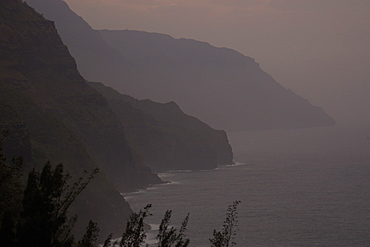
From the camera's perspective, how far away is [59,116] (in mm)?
141125

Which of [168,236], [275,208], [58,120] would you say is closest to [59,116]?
[58,120]

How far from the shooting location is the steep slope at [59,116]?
11319cm

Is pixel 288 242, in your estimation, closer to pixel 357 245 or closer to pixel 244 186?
pixel 357 245

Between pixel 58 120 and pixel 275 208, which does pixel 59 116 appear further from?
pixel 275 208

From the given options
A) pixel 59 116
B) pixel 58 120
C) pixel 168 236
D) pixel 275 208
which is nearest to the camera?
pixel 168 236

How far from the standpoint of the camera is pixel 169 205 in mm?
146875

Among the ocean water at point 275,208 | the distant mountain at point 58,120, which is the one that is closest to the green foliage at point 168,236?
the distant mountain at point 58,120

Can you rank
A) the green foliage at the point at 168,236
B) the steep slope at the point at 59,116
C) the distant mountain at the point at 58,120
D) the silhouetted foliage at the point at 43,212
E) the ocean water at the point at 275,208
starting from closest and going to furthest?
the silhouetted foliage at the point at 43,212 → the green foliage at the point at 168,236 → the distant mountain at the point at 58,120 → the ocean water at the point at 275,208 → the steep slope at the point at 59,116

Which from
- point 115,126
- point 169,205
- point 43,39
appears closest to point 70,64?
point 43,39

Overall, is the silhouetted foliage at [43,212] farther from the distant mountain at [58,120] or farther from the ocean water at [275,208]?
the ocean water at [275,208]

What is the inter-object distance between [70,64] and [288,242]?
90.0 meters

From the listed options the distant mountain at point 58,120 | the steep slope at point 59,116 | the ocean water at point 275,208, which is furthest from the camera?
the steep slope at point 59,116

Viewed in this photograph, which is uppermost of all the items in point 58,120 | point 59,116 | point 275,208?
point 59,116

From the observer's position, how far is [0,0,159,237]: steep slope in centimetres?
11319
